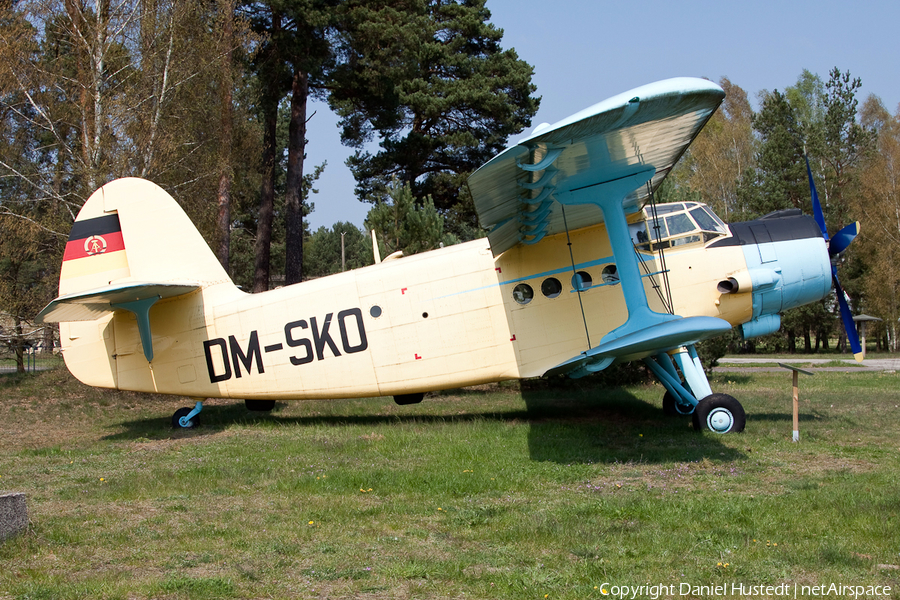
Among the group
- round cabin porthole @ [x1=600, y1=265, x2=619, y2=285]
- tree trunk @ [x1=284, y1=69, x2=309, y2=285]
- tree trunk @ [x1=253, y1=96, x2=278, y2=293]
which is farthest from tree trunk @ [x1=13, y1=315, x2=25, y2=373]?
round cabin porthole @ [x1=600, y1=265, x2=619, y2=285]

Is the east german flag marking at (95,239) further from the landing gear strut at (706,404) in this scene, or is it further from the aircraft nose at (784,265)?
the aircraft nose at (784,265)

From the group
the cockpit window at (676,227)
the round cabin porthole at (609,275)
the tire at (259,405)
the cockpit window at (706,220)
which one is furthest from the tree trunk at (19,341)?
the cockpit window at (706,220)

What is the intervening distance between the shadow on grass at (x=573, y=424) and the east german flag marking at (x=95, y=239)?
9.89 feet

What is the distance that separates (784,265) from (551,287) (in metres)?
3.28

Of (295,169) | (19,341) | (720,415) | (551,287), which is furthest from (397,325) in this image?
(19,341)

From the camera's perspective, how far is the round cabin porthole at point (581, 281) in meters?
9.74

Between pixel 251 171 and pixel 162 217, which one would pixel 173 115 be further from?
pixel 162 217

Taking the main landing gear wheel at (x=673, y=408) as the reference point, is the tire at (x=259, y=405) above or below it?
above

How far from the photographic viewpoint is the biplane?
8.77 metres

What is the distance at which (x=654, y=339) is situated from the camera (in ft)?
23.8

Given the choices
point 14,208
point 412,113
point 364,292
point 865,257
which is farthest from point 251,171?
point 865,257

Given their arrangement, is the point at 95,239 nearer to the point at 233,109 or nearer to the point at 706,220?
the point at 233,109

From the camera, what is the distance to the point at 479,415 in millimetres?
12008

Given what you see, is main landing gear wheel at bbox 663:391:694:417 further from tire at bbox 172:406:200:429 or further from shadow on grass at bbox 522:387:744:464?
tire at bbox 172:406:200:429
